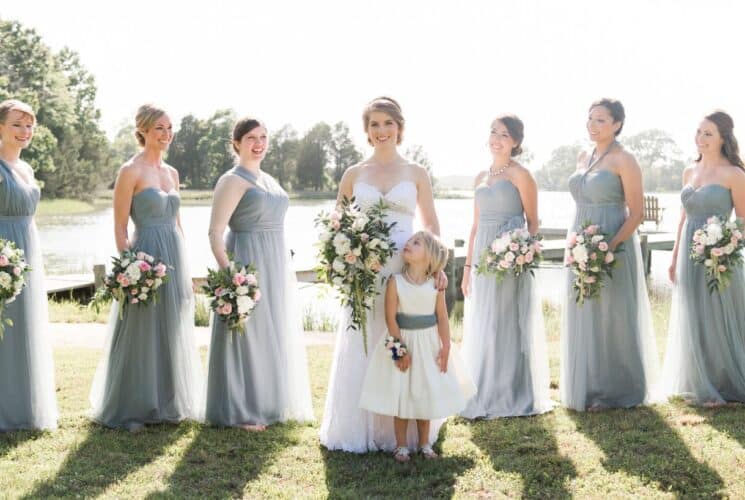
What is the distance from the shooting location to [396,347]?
18.5 feet

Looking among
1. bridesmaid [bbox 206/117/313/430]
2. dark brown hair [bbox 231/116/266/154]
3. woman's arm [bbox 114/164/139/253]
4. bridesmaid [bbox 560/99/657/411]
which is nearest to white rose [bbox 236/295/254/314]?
bridesmaid [bbox 206/117/313/430]

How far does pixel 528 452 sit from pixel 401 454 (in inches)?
38.5

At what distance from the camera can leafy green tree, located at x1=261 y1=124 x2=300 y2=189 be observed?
51844 millimetres

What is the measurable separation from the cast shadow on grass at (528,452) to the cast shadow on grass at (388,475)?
0.34 meters

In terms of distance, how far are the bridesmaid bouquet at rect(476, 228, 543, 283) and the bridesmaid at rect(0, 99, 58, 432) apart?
3.73m

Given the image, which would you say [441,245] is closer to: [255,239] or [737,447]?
[255,239]

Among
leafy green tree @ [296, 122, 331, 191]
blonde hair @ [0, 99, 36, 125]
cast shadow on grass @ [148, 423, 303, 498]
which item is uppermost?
leafy green tree @ [296, 122, 331, 191]

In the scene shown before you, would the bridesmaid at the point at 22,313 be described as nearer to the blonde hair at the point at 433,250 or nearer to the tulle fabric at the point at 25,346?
the tulle fabric at the point at 25,346

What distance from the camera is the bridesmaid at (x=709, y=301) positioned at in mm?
7188

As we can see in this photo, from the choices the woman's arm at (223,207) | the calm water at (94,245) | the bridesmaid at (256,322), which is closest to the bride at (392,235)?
the bridesmaid at (256,322)

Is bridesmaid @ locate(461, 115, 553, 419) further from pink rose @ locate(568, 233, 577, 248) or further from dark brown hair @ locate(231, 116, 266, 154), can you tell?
dark brown hair @ locate(231, 116, 266, 154)

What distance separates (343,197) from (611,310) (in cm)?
280

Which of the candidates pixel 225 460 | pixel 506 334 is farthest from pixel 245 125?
pixel 506 334

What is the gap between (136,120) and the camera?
661 cm
